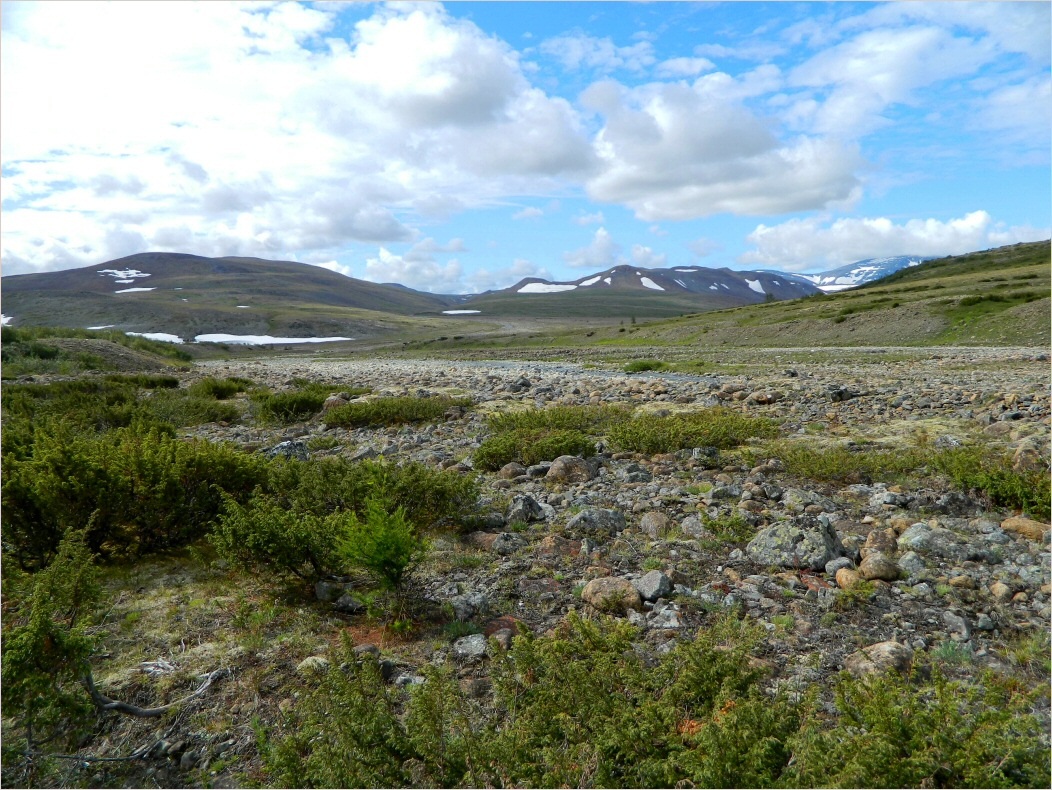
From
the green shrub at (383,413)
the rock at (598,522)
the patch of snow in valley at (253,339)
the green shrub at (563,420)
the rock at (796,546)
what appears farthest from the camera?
the patch of snow in valley at (253,339)

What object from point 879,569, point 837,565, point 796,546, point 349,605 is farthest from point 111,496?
point 879,569

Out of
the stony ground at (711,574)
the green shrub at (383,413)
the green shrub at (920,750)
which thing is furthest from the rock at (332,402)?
the green shrub at (920,750)

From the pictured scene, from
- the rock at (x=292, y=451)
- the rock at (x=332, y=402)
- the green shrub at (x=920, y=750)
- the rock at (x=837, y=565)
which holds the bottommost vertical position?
the rock at (x=837, y=565)

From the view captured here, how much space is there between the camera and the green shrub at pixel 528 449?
7902 millimetres

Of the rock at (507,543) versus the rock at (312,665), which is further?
the rock at (507,543)

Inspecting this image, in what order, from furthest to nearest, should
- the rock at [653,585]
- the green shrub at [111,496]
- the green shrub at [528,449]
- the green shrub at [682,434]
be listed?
the green shrub at [682,434], the green shrub at [528,449], the green shrub at [111,496], the rock at [653,585]

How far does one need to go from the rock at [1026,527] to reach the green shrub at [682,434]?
139 inches

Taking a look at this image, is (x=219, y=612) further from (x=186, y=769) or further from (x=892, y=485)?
(x=892, y=485)

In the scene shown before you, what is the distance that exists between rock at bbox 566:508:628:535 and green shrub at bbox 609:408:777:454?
2.75 meters

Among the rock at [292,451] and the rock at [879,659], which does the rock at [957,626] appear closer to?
the rock at [879,659]

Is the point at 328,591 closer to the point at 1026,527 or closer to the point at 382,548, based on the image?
the point at 382,548

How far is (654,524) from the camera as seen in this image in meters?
5.44

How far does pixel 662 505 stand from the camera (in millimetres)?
6027

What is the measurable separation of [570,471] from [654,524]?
1972mm
